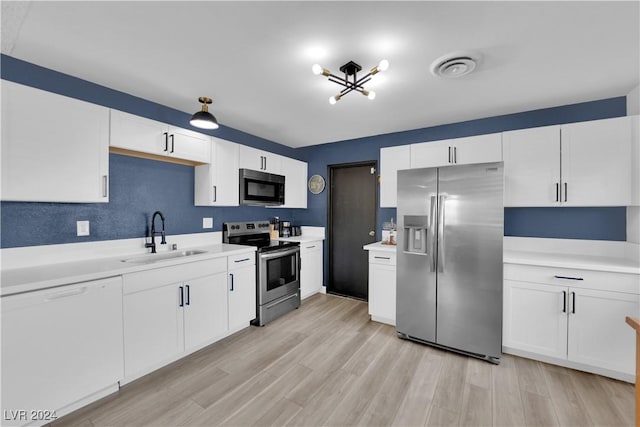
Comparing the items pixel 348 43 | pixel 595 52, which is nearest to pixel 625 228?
pixel 595 52

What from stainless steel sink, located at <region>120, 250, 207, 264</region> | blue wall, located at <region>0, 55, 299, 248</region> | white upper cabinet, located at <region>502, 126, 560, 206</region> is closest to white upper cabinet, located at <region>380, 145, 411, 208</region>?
white upper cabinet, located at <region>502, 126, 560, 206</region>

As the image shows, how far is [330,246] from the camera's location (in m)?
4.33

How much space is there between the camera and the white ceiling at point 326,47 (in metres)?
1.45

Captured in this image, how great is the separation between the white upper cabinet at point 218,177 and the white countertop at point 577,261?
3066 mm

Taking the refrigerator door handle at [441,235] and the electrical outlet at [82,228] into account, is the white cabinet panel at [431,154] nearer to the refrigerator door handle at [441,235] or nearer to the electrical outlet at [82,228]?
the refrigerator door handle at [441,235]

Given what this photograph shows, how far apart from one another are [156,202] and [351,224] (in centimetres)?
269

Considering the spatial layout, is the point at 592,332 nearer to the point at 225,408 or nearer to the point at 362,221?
the point at 362,221

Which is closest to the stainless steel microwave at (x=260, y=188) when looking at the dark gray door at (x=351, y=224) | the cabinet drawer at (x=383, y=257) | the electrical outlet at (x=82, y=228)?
the dark gray door at (x=351, y=224)

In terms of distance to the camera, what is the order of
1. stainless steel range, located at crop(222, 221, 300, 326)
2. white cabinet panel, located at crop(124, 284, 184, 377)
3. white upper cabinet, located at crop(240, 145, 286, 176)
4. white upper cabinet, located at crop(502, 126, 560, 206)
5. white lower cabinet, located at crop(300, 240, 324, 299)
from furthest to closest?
1. white lower cabinet, located at crop(300, 240, 324, 299)
2. white upper cabinet, located at crop(240, 145, 286, 176)
3. stainless steel range, located at crop(222, 221, 300, 326)
4. white upper cabinet, located at crop(502, 126, 560, 206)
5. white cabinet panel, located at crop(124, 284, 184, 377)

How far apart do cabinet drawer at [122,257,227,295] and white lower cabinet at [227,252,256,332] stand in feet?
0.52

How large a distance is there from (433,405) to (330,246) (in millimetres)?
2705

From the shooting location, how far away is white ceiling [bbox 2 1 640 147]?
1.45 meters

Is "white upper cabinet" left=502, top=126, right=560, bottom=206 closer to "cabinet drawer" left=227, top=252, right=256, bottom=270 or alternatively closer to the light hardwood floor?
the light hardwood floor

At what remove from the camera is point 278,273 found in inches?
132
